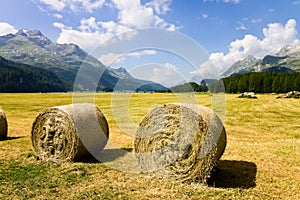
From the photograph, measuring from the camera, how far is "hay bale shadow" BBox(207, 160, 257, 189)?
9039 mm

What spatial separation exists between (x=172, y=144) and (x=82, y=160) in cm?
413

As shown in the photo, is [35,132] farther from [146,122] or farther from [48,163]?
[146,122]

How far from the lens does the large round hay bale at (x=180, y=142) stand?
8.89 meters

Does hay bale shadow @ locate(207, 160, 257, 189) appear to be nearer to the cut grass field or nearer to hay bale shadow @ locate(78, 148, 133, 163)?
the cut grass field

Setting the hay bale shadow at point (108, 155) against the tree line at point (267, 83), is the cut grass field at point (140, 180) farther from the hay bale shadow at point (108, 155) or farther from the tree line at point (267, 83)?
the tree line at point (267, 83)

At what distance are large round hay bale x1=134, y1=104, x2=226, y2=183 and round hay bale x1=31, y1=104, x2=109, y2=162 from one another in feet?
8.35

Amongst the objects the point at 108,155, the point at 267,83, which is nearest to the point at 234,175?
the point at 108,155

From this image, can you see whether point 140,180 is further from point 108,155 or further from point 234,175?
point 108,155

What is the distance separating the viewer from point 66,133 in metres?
11.5

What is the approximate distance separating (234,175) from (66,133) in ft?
21.4

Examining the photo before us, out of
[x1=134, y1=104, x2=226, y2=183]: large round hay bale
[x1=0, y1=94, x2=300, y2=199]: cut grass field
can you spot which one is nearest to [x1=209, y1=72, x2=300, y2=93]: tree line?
[x1=0, y1=94, x2=300, y2=199]: cut grass field

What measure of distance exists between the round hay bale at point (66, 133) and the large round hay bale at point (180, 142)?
2.54 m

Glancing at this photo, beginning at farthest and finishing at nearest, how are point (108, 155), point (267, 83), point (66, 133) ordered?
point (267, 83) → point (108, 155) → point (66, 133)

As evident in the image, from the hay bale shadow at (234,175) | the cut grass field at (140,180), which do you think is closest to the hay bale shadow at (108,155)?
the cut grass field at (140,180)
